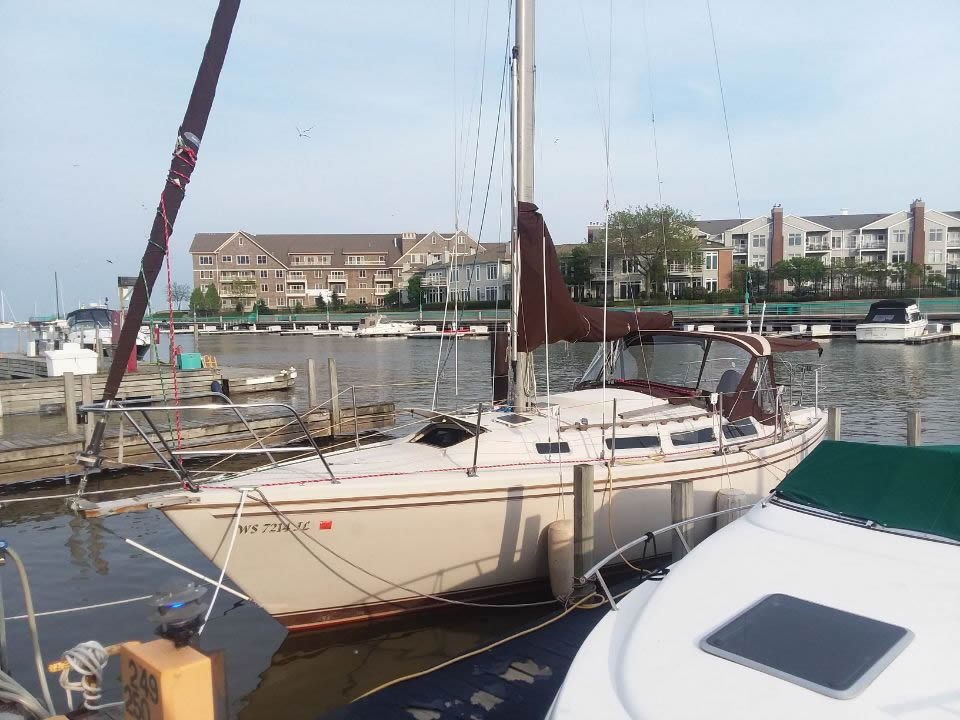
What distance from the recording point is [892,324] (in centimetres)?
4747

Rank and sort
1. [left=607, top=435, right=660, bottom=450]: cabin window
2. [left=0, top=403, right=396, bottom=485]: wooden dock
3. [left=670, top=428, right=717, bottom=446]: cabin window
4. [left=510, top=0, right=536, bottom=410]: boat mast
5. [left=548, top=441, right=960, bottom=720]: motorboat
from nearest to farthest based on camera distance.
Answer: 1. [left=548, top=441, right=960, bottom=720]: motorboat
2. [left=607, top=435, right=660, bottom=450]: cabin window
3. [left=670, top=428, right=717, bottom=446]: cabin window
4. [left=510, top=0, right=536, bottom=410]: boat mast
5. [left=0, top=403, right=396, bottom=485]: wooden dock

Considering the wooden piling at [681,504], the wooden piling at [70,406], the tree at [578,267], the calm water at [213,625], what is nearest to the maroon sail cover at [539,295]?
the wooden piling at [681,504]

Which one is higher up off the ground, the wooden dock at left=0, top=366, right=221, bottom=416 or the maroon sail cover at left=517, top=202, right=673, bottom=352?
the maroon sail cover at left=517, top=202, right=673, bottom=352

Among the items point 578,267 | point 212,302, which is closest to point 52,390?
point 578,267

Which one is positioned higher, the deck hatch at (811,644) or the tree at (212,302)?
the tree at (212,302)

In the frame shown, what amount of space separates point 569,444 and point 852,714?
5258 mm

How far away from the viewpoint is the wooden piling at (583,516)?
282 inches

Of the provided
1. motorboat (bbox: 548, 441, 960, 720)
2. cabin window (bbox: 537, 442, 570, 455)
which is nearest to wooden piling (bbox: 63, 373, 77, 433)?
cabin window (bbox: 537, 442, 570, 455)

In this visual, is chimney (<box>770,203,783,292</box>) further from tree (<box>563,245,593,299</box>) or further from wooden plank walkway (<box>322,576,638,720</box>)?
wooden plank walkway (<box>322,576,638,720</box>)

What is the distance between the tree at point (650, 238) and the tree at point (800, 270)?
8.67 m

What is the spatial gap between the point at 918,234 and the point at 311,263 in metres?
82.5

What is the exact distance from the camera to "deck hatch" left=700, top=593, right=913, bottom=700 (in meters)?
3.39

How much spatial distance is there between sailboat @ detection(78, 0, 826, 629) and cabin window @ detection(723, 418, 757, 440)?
0.02 m

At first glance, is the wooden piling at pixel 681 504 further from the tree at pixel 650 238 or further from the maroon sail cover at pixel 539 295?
the tree at pixel 650 238
